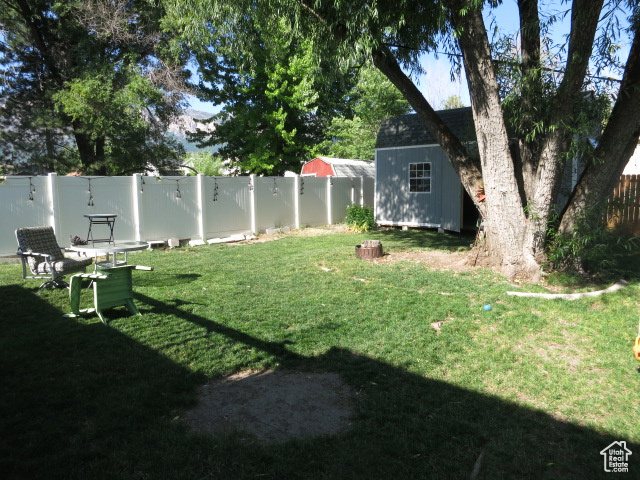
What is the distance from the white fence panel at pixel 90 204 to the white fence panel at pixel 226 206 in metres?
2.16

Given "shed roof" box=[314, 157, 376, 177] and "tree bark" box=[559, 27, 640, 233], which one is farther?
"shed roof" box=[314, 157, 376, 177]

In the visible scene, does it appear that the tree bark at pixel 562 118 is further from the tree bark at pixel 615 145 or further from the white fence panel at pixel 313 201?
the white fence panel at pixel 313 201

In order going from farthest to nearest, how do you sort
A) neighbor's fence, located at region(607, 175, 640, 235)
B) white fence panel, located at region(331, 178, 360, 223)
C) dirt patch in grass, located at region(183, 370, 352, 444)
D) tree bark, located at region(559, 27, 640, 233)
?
white fence panel, located at region(331, 178, 360, 223), neighbor's fence, located at region(607, 175, 640, 235), tree bark, located at region(559, 27, 640, 233), dirt patch in grass, located at region(183, 370, 352, 444)

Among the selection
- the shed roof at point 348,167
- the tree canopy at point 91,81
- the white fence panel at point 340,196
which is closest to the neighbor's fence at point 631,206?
the white fence panel at point 340,196

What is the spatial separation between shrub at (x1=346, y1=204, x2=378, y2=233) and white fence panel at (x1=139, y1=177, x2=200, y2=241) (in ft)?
16.2

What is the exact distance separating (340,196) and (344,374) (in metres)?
13.5

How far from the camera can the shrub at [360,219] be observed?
14539 millimetres

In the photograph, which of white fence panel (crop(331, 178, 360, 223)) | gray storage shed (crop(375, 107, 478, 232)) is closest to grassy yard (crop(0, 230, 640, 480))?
gray storage shed (crop(375, 107, 478, 232))

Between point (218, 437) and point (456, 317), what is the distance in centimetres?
334

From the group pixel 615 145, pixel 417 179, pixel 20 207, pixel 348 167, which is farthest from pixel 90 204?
pixel 348 167

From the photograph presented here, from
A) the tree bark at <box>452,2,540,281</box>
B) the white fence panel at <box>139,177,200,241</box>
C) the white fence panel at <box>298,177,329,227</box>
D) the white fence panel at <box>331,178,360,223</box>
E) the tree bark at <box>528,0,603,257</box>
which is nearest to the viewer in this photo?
the tree bark at <box>528,0,603,257</box>

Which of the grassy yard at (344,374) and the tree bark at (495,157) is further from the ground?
the tree bark at (495,157)

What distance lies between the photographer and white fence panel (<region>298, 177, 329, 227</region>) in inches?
607

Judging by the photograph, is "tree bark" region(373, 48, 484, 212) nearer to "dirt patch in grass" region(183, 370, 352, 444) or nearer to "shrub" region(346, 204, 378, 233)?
"dirt patch in grass" region(183, 370, 352, 444)
